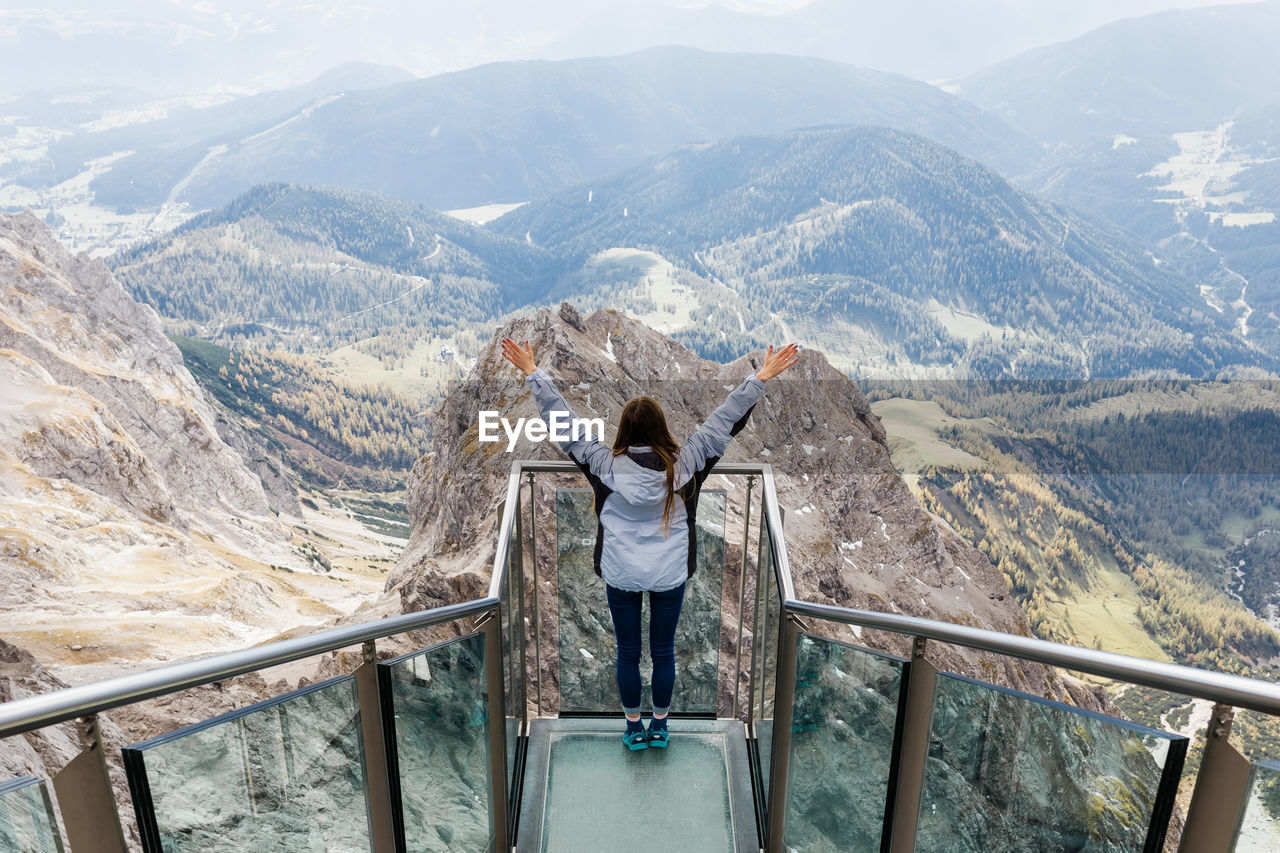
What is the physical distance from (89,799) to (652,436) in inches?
84.8

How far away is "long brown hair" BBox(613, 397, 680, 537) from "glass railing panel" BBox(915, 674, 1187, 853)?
1.36 m

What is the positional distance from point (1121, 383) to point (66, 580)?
723 ft

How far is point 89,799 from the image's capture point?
5.23 ft

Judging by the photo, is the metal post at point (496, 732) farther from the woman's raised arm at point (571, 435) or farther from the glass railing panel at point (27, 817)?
the glass railing panel at point (27, 817)

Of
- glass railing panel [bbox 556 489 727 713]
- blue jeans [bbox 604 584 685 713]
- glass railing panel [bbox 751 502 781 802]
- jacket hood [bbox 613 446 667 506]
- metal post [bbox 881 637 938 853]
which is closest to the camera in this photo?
metal post [bbox 881 637 938 853]

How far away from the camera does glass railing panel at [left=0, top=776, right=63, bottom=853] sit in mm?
1413

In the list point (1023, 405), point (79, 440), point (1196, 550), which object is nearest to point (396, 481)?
point (79, 440)

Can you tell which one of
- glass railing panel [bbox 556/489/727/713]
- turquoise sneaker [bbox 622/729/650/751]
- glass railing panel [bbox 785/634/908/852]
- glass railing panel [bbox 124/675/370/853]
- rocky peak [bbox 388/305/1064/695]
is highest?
glass railing panel [bbox 124/675/370/853]

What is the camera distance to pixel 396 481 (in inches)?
6654

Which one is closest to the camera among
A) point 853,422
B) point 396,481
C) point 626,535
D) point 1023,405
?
point 626,535

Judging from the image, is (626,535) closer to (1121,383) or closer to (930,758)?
(930,758)

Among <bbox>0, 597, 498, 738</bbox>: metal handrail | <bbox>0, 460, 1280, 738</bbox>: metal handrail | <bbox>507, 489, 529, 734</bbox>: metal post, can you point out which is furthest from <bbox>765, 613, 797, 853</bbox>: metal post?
<bbox>0, 597, 498, 738</bbox>: metal handrail

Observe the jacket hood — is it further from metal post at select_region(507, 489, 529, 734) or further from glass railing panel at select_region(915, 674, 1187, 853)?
glass railing panel at select_region(915, 674, 1187, 853)

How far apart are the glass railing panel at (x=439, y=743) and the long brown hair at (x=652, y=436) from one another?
3.12 feet
